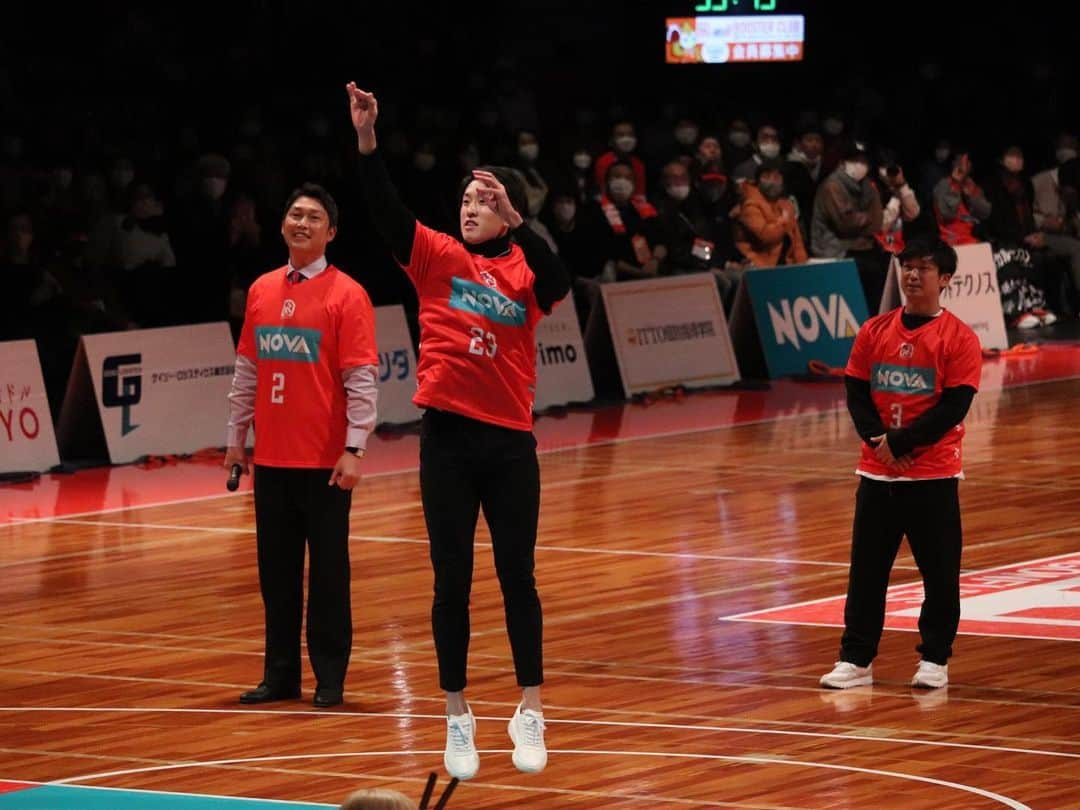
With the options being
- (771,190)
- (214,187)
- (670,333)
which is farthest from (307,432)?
(771,190)

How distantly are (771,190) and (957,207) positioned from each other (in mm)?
3735

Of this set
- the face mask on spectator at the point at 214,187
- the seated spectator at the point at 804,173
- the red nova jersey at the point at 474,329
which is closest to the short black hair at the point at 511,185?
the red nova jersey at the point at 474,329

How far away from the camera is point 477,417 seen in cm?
770

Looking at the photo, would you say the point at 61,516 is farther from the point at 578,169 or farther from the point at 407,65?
the point at 407,65

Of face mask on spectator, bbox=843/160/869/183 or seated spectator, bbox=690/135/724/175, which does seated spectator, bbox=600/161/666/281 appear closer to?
seated spectator, bbox=690/135/724/175

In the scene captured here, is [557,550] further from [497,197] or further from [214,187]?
[214,187]

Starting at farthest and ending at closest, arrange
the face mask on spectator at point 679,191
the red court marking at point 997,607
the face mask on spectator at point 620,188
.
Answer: the face mask on spectator at point 679,191
the face mask on spectator at point 620,188
the red court marking at point 997,607

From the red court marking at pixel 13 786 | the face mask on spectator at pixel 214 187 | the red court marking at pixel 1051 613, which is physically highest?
the face mask on spectator at pixel 214 187

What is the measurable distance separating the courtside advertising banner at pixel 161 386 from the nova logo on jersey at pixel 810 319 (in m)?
6.29

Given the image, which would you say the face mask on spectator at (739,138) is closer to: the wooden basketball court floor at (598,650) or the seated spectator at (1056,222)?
the seated spectator at (1056,222)

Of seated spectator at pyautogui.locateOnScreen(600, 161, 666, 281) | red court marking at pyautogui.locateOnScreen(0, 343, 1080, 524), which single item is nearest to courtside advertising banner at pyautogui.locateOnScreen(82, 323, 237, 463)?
red court marking at pyautogui.locateOnScreen(0, 343, 1080, 524)

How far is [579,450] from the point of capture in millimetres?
17719

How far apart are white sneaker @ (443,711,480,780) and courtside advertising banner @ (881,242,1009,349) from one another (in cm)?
1605

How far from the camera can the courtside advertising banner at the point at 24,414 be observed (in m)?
16.7
